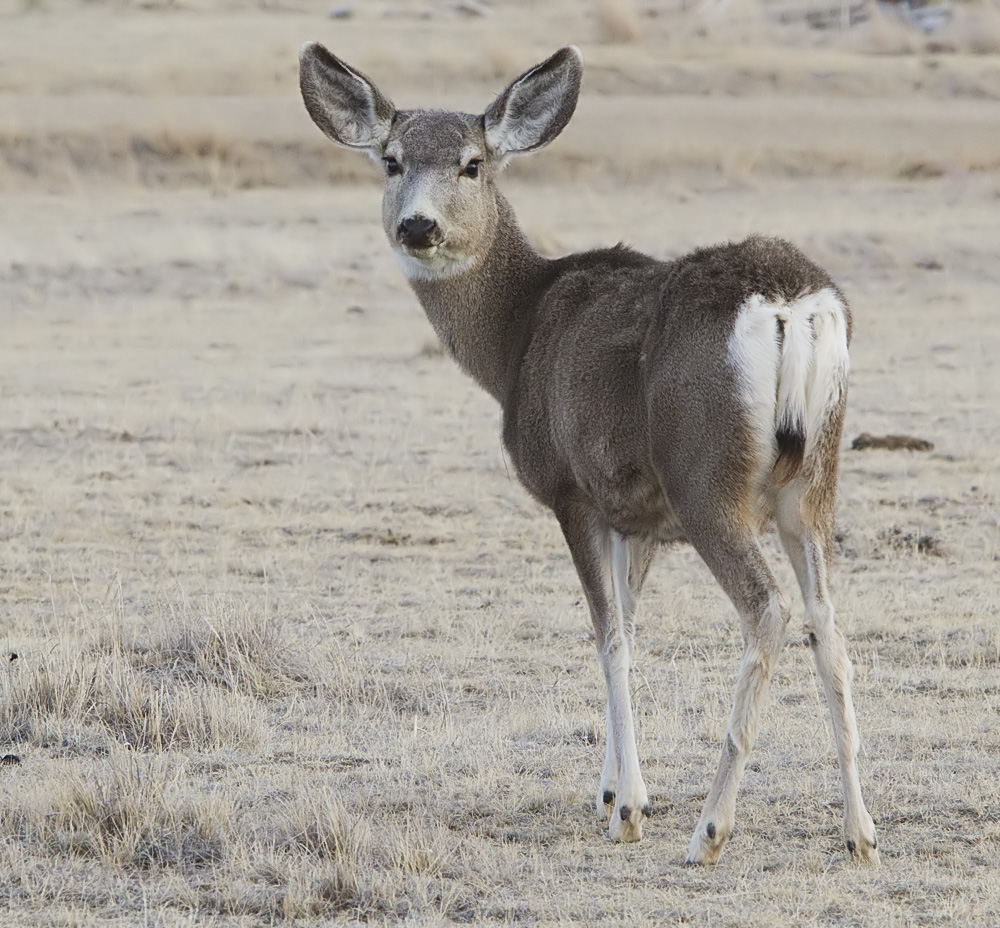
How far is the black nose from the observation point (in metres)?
7.04

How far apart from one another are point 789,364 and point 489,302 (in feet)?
6.96

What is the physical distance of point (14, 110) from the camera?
3341cm

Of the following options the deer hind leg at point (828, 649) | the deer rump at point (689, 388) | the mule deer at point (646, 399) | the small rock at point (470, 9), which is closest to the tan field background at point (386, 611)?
the deer hind leg at point (828, 649)

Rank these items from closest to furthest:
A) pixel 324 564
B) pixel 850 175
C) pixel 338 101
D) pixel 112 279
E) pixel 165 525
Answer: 1. pixel 338 101
2. pixel 324 564
3. pixel 165 525
4. pixel 112 279
5. pixel 850 175

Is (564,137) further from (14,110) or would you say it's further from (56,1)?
(56,1)

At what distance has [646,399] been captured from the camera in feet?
19.5

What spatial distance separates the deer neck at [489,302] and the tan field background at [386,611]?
1.52m

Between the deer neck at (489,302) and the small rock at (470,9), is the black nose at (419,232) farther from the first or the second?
the small rock at (470,9)

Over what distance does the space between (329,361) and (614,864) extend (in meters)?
12.1

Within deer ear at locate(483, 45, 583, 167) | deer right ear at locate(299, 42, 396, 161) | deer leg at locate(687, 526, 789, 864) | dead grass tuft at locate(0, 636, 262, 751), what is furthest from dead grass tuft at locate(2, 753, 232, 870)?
deer ear at locate(483, 45, 583, 167)

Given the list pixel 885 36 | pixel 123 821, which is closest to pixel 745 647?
pixel 123 821

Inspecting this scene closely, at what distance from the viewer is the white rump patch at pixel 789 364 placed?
5547 millimetres

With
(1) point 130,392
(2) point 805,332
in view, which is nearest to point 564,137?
(1) point 130,392

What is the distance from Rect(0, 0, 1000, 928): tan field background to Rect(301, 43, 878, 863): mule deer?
531 mm
